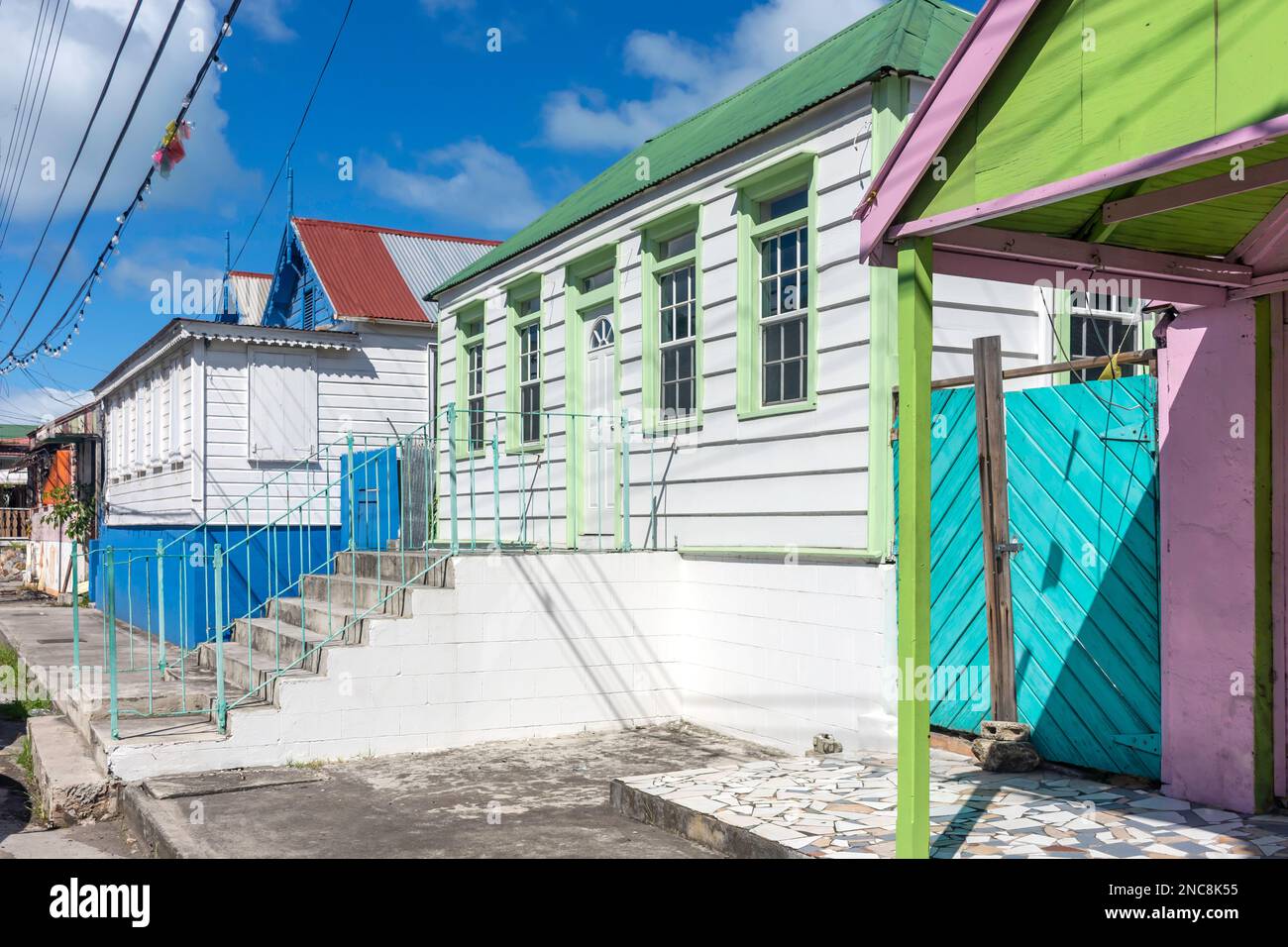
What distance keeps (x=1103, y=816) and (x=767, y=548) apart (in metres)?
3.52

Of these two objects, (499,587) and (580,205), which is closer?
(499,587)

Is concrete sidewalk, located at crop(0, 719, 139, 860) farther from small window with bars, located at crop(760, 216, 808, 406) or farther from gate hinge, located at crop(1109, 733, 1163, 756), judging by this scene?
gate hinge, located at crop(1109, 733, 1163, 756)

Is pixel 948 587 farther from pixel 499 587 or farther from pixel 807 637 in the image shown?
pixel 499 587

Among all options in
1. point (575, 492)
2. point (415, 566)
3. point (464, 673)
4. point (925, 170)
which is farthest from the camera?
point (575, 492)

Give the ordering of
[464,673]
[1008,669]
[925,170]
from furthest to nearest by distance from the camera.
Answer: [464,673], [1008,669], [925,170]

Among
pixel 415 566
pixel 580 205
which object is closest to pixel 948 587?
pixel 415 566

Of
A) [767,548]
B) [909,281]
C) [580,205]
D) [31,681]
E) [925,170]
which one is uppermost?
[580,205]

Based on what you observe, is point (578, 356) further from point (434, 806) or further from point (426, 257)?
point (426, 257)

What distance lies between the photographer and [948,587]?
7215 millimetres

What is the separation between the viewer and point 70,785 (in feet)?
22.8

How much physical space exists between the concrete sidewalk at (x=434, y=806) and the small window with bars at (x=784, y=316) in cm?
268

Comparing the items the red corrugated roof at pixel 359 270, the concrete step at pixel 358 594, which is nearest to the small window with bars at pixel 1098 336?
the concrete step at pixel 358 594

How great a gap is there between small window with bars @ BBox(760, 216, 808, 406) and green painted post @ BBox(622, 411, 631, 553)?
1679 mm

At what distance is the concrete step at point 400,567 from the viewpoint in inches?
341
